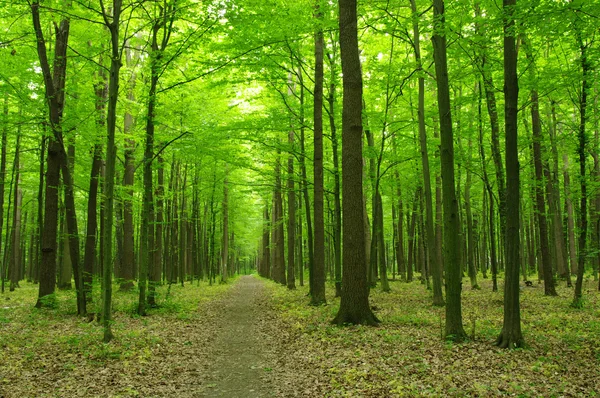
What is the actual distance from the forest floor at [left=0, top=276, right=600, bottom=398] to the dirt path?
3 cm

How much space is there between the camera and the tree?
946 cm

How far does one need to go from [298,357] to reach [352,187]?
4.04 m

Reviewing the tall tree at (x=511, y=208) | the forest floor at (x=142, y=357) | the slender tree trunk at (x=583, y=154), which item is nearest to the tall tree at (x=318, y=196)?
the forest floor at (x=142, y=357)

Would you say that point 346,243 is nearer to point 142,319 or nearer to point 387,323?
point 387,323

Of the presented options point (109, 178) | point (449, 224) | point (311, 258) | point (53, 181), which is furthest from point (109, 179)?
point (311, 258)

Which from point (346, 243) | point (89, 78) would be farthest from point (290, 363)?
point (89, 78)

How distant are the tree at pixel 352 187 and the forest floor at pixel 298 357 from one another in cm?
57

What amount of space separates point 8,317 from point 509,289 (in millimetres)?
13194

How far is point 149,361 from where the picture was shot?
7496mm

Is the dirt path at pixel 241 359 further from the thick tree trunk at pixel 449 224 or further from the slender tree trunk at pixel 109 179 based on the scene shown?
the thick tree trunk at pixel 449 224

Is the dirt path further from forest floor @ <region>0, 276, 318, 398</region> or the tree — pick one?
the tree

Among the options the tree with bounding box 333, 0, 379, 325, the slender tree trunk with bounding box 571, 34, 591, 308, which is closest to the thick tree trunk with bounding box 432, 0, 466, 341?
the tree with bounding box 333, 0, 379, 325

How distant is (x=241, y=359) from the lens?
820 centimetres

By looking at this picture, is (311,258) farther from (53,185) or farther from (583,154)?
(583,154)
